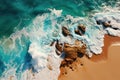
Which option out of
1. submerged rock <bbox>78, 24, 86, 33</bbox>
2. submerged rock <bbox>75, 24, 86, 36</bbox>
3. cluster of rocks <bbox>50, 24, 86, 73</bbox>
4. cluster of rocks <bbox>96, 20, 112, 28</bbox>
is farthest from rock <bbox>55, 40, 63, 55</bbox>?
cluster of rocks <bbox>96, 20, 112, 28</bbox>

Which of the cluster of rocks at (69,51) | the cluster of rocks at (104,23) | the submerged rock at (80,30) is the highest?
the cluster of rocks at (104,23)

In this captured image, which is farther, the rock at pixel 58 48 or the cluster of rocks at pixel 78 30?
the cluster of rocks at pixel 78 30

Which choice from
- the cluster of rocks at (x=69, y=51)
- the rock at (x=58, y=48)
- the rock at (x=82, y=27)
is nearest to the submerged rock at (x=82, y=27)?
the rock at (x=82, y=27)

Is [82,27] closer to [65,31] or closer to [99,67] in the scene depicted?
[65,31]

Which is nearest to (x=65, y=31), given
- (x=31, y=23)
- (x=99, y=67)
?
(x=31, y=23)

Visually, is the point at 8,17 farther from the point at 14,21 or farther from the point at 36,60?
the point at 36,60

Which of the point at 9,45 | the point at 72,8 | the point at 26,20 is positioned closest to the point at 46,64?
the point at 9,45

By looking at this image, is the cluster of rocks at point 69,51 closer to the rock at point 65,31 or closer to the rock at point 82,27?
the rock at point 65,31
